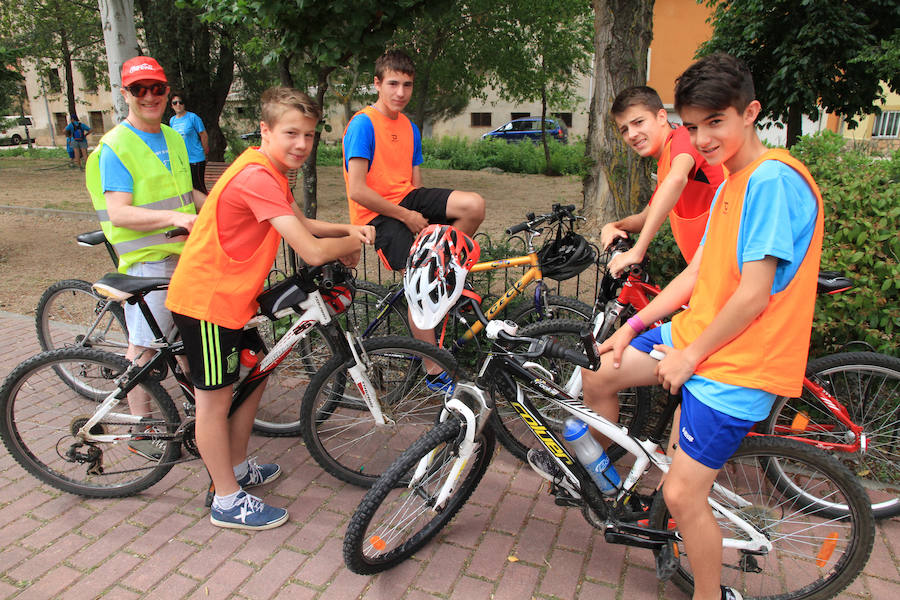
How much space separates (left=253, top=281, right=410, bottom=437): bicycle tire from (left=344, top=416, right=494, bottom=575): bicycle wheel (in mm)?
1180

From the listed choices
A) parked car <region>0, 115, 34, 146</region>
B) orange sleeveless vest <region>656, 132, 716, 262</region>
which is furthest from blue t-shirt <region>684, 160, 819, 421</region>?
parked car <region>0, 115, 34, 146</region>

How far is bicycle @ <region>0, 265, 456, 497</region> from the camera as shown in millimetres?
3022

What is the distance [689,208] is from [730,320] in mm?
1370

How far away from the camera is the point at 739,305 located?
191 cm

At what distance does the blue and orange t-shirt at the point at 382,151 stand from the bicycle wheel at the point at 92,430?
164 centimetres

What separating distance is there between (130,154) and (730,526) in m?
3.27

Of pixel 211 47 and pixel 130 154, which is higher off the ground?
pixel 211 47

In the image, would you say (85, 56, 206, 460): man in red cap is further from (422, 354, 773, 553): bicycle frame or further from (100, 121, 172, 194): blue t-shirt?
(422, 354, 773, 553): bicycle frame

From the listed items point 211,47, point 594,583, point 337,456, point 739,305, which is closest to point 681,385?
point 739,305

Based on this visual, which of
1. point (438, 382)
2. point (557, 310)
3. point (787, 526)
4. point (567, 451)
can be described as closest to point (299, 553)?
point (438, 382)

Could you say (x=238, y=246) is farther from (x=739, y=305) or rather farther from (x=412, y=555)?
(x=739, y=305)

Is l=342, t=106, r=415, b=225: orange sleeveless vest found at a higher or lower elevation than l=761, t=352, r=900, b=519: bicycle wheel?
higher

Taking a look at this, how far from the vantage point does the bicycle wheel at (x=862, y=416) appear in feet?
9.60

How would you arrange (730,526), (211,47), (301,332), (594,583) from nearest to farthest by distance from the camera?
(730,526)
(594,583)
(301,332)
(211,47)
